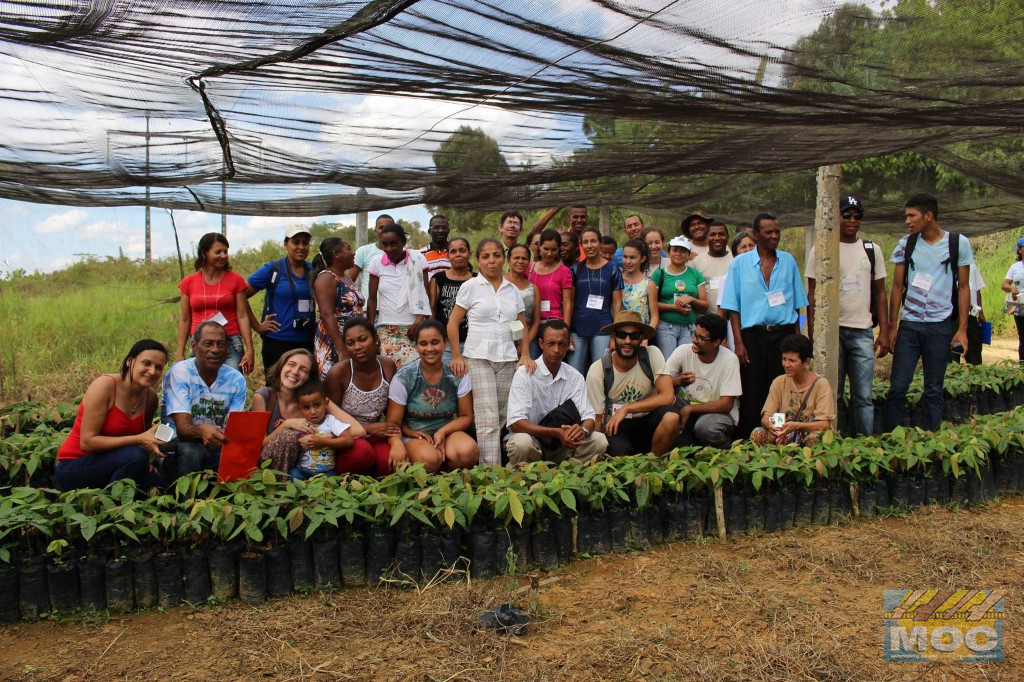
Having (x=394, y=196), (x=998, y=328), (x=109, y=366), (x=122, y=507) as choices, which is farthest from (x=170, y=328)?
(x=998, y=328)

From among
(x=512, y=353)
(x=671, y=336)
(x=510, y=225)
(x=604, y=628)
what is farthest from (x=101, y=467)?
(x=671, y=336)

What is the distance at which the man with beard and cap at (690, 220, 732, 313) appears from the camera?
5.97 metres

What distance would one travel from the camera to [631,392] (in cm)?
498

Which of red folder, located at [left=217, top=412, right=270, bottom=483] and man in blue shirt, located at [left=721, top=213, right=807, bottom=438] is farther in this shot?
man in blue shirt, located at [left=721, top=213, right=807, bottom=438]

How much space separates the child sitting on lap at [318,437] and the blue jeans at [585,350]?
1.90 metres

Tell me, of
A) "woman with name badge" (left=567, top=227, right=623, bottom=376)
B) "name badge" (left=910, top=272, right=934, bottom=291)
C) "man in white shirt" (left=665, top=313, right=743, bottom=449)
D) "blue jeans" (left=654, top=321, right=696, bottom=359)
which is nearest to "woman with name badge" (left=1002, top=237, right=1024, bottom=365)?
"name badge" (left=910, top=272, right=934, bottom=291)

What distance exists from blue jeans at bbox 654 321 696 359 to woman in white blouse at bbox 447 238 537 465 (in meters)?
1.14

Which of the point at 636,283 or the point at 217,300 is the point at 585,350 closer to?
the point at 636,283

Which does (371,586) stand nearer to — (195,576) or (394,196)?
(195,576)

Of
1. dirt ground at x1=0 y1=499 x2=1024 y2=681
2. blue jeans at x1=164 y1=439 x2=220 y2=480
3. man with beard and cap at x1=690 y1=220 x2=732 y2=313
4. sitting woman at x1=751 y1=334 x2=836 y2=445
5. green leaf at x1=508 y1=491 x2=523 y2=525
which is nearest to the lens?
dirt ground at x1=0 y1=499 x2=1024 y2=681

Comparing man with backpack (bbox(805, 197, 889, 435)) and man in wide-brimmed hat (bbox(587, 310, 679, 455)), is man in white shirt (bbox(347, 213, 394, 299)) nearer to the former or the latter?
man in wide-brimmed hat (bbox(587, 310, 679, 455))

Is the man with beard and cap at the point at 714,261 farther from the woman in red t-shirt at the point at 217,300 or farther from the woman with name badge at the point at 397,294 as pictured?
the woman in red t-shirt at the point at 217,300

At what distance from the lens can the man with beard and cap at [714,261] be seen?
235 inches

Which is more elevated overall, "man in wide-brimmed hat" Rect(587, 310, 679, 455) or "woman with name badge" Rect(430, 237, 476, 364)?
"woman with name badge" Rect(430, 237, 476, 364)
